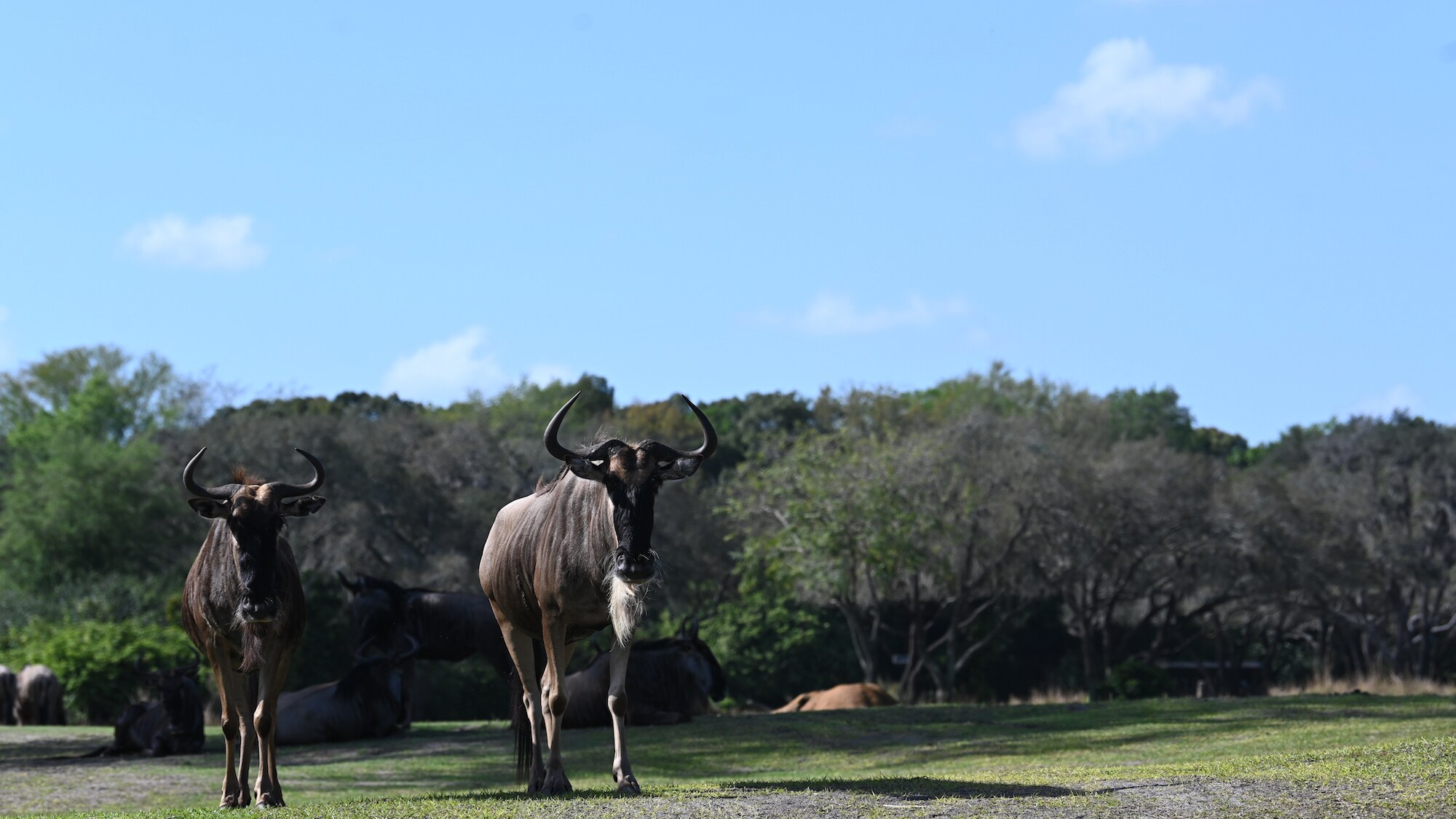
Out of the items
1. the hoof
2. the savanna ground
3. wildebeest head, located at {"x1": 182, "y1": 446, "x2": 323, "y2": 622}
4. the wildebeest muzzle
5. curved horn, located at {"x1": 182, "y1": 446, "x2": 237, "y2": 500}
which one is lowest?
the savanna ground

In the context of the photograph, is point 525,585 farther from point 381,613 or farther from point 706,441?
point 381,613

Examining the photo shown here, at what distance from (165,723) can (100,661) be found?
10.7 metres

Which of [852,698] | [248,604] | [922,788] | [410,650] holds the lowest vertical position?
[922,788]

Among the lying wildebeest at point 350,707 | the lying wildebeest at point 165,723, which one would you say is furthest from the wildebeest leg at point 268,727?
the lying wildebeest at point 350,707

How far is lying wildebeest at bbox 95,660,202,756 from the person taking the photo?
59.7ft

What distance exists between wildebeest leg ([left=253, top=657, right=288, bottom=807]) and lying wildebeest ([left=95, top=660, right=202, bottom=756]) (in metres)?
7.90

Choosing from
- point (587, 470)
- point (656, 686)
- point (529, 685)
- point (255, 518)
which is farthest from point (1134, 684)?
point (255, 518)

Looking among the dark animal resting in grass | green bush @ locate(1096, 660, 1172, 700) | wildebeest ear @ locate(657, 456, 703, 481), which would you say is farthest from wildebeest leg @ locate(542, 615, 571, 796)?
green bush @ locate(1096, 660, 1172, 700)

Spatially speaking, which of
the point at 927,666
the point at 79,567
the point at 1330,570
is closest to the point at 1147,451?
the point at 1330,570

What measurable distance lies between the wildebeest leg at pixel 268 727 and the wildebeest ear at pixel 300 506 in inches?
43.3

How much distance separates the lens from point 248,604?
33.9ft

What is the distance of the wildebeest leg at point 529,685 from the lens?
1070cm

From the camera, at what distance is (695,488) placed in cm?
5572

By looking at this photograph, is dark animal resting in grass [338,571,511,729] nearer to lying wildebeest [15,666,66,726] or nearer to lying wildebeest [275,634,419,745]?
lying wildebeest [275,634,419,745]
